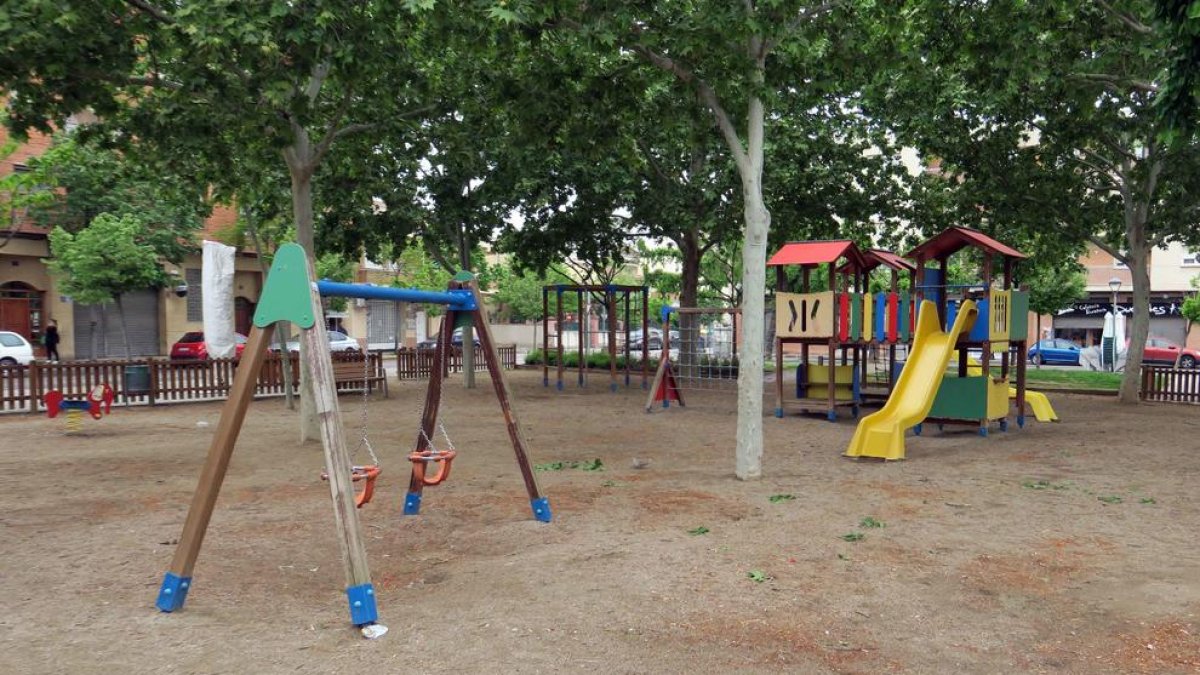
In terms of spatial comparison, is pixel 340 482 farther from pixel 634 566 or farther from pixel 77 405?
pixel 77 405

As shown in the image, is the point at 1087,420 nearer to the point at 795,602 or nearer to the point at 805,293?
the point at 805,293

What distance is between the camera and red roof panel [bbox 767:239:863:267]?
45.6ft

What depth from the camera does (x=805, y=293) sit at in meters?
14.7

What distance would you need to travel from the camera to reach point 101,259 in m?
25.4

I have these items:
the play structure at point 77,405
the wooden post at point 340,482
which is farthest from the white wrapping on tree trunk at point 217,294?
the wooden post at point 340,482

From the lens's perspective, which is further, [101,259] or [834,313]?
[101,259]

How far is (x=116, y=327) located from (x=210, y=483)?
3218 centimetres

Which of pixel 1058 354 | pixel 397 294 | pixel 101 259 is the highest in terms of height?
pixel 101 259

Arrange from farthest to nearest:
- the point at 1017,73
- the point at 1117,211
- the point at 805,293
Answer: the point at 1117,211
the point at 805,293
the point at 1017,73

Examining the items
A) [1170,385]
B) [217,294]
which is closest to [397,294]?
[217,294]

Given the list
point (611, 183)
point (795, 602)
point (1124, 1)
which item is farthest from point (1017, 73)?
point (611, 183)

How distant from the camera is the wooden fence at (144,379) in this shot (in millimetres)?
14883

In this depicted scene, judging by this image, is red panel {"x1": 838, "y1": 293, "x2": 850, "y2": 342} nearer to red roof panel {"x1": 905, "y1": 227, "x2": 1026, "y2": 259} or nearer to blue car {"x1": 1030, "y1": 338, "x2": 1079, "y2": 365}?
red roof panel {"x1": 905, "y1": 227, "x2": 1026, "y2": 259}

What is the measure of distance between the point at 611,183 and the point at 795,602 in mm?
13401
